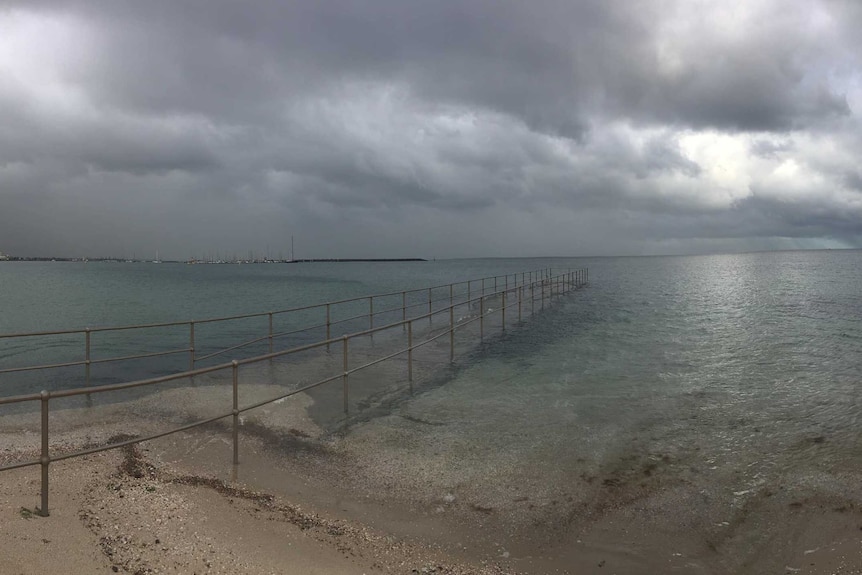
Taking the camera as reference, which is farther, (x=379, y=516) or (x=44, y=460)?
(x=379, y=516)

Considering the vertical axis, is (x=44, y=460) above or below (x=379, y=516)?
above

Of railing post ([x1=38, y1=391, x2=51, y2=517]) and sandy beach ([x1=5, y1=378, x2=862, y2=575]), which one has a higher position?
railing post ([x1=38, y1=391, x2=51, y2=517])

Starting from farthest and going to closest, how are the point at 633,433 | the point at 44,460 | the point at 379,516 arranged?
1. the point at 633,433
2. the point at 379,516
3. the point at 44,460

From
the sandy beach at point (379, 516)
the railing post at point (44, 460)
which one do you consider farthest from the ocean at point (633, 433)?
the railing post at point (44, 460)

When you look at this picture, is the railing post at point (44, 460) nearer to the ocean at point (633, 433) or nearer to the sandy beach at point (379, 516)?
the sandy beach at point (379, 516)

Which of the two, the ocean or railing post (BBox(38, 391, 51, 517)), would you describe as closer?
railing post (BBox(38, 391, 51, 517))

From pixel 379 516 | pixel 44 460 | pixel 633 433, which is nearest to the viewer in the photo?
pixel 44 460

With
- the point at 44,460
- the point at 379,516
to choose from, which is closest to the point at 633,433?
the point at 379,516

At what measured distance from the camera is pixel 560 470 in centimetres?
592

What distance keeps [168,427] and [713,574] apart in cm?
669

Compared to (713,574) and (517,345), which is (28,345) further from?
(713,574)

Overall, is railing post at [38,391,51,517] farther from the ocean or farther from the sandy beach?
the ocean

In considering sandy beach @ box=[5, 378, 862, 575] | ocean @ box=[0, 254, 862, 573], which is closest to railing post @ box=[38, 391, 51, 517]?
sandy beach @ box=[5, 378, 862, 575]

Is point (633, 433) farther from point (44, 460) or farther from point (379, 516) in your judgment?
point (44, 460)
